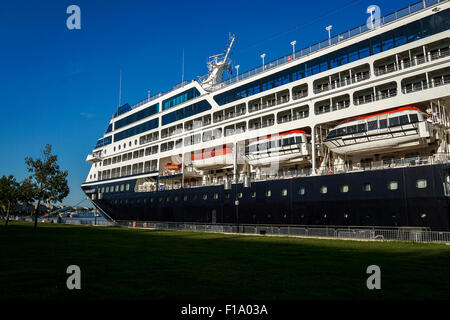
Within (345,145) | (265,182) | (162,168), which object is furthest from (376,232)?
(162,168)

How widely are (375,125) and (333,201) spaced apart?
5.37 m

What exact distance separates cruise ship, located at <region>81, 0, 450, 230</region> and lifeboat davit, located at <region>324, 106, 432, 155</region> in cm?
6

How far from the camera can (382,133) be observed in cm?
2097

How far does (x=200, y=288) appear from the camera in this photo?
743cm

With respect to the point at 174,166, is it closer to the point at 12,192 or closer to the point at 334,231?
the point at 334,231

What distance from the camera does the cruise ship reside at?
1998cm

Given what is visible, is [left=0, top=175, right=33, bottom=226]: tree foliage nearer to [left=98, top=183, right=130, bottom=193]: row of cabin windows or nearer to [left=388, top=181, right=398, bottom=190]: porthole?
[left=98, top=183, right=130, bottom=193]: row of cabin windows

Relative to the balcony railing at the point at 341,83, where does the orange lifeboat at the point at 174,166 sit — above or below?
below

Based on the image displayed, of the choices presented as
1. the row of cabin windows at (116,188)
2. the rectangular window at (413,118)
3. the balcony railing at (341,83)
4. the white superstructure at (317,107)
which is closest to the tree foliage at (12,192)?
the row of cabin windows at (116,188)

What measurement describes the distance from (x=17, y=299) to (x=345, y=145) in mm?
20467

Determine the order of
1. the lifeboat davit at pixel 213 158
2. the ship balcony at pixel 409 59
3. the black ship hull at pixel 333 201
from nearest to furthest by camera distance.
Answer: the black ship hull at pixel 333 201
the ship balcony at pixel 409 59
the lifeboat davit at pixel 213 158

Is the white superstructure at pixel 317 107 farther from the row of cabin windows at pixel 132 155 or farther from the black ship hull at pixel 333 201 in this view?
the black ship hull at pixel 333 201

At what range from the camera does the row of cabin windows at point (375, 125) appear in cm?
2002

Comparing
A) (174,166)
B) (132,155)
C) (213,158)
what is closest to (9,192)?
(132,155)
